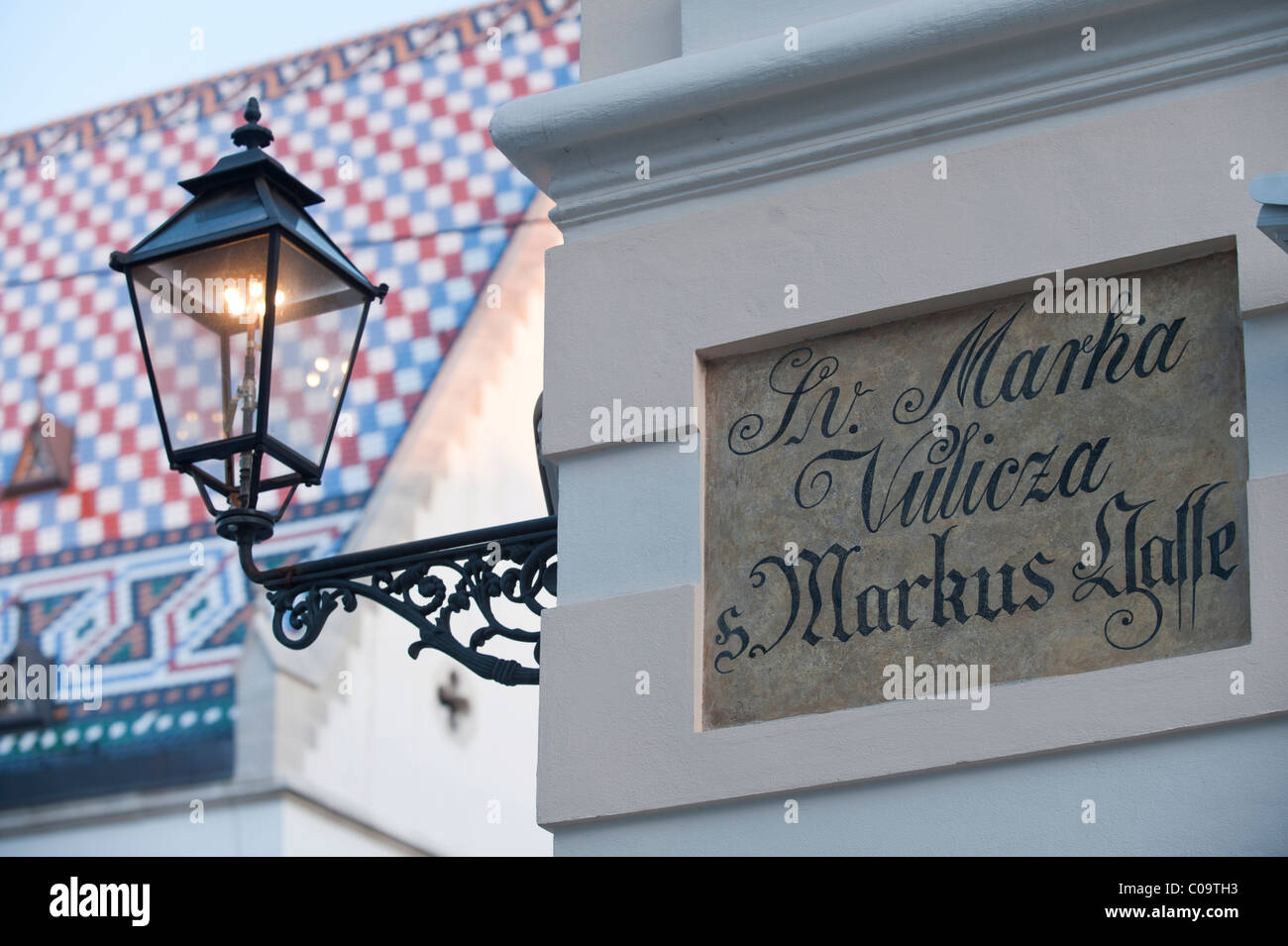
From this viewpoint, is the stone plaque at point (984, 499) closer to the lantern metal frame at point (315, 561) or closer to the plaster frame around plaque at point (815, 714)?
the plaster frame around plaque at point (815, 714)

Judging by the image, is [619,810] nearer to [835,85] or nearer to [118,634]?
[835,85]

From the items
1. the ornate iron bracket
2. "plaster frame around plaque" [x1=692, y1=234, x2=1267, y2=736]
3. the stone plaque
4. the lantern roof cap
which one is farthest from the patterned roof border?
the stone plaque

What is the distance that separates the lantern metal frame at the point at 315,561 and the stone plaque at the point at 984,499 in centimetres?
46

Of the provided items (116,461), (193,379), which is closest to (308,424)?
(193,379)

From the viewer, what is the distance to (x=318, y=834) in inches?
563

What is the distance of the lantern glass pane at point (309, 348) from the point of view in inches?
190

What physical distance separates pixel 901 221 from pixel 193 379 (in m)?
1.64

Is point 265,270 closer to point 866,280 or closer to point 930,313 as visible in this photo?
point 866,280

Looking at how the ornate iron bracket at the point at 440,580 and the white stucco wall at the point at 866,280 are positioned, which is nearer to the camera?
the white stucco wall at the point at 866,280

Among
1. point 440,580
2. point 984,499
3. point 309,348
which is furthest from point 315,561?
point 984,499

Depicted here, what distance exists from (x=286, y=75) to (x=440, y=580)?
13649 mm

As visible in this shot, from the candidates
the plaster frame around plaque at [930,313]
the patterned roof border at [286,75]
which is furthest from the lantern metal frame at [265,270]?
the patterned roof border at [286,75]

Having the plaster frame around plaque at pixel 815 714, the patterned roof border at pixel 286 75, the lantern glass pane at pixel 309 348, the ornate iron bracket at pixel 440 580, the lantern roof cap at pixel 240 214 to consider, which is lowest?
the plaster frame around plaque at pixel 815 714

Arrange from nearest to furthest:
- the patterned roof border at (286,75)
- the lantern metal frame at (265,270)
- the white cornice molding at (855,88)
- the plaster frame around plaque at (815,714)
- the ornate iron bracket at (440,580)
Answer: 1. the plaster frame around plaque at (815,714)
2. the white cornice molding at (855,88)
3. the ornate iron bracket at (440,580)
4. the lantern metal frame at (265,270)
5. the patterned roof border at (286,75)
